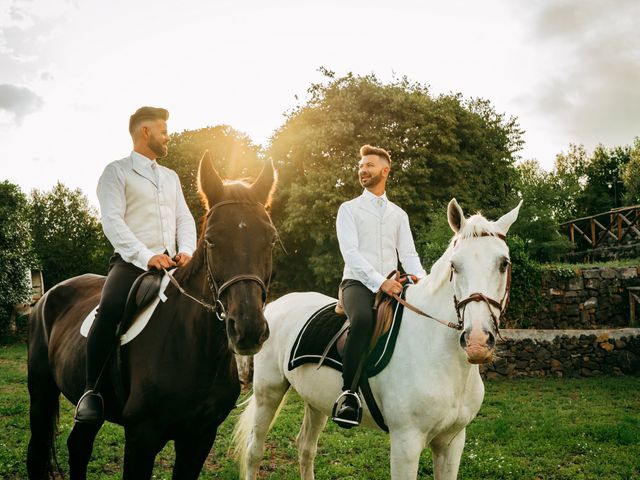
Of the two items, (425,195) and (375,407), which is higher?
(425,195)

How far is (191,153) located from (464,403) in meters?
31.5

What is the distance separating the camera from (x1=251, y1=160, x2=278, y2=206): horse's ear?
294cm

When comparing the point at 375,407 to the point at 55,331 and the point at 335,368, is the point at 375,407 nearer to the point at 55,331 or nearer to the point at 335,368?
the point at 335,368

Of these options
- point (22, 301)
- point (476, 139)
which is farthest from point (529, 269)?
point (22, 301)

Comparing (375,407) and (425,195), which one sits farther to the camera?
(425,195)

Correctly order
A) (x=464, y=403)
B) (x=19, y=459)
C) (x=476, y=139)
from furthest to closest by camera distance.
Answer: (x=476, y=139)
(x=19, y=459)
(x=464, y=403)

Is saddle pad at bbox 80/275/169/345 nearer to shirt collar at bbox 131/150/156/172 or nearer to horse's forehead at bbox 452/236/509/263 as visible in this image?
shirt collar at bbox 131/150/156/172

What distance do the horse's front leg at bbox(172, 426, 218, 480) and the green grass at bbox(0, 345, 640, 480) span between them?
3003 mm

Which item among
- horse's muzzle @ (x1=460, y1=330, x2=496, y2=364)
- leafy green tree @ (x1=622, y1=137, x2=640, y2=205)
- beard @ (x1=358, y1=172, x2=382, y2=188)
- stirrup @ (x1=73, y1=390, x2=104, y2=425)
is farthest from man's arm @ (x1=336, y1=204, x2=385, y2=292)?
leafy green tree @ (x1=622, y1=137, x2=640, y2=205)

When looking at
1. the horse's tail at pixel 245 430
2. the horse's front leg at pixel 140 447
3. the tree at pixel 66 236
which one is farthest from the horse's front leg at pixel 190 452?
the tree at pixel 66 236

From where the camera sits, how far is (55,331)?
13.6ft

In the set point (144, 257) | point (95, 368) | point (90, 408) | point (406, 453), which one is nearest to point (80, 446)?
point (90, 408)

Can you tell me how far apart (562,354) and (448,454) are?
32.1ft

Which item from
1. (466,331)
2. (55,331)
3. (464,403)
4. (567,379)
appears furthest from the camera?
(567,379)
